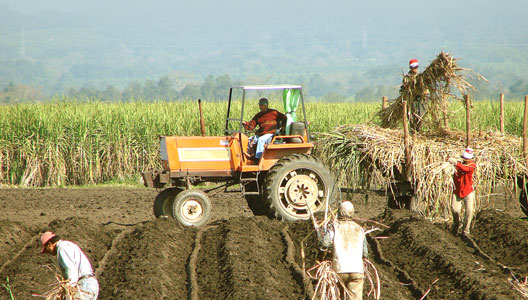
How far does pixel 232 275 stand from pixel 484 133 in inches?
193

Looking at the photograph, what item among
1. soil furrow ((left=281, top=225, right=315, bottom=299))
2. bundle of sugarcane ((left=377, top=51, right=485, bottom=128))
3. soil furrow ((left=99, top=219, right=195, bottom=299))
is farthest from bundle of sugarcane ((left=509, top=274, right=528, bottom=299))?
soil furrow ((left=99, top=219, right=195, bottom=299))

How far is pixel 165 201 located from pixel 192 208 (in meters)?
0.62

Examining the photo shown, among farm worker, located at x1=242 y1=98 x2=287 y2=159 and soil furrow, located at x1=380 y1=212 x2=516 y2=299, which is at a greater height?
farm worker, located at x1=242 y1=98 x2=287 y2=159

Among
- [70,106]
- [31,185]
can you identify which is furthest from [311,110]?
[31,185]

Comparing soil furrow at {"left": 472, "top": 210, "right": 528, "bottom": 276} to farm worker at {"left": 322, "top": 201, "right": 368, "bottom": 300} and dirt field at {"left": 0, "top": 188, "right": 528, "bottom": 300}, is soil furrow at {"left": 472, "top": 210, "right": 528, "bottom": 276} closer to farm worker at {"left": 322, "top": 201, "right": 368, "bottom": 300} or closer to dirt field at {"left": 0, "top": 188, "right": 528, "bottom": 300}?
dirt field at {"left": 0, "top": 188, "right": 528, "bottom": 300}

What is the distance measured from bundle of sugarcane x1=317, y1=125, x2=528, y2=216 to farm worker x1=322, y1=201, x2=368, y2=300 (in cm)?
382

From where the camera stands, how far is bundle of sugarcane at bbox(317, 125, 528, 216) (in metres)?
9.98

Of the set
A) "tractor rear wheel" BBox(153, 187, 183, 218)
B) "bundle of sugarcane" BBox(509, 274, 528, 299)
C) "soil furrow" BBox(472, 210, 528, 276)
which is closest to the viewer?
"bundle of sugarcane" BBox(509, 274, 528, 299)

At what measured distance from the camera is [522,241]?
9.27 meters

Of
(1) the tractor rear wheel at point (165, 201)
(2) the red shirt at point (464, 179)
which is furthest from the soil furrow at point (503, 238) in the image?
(1) the tractor rear wheel at point (165, 201)

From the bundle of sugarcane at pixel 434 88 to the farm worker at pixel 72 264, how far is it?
614 cm

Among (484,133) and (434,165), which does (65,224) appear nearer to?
(434,165)

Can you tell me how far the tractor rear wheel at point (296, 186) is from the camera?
34.5 ft

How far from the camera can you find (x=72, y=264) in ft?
19.6
